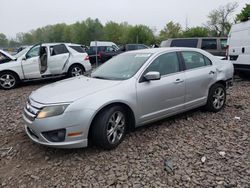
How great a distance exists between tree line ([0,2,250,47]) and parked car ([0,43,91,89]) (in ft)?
70.8

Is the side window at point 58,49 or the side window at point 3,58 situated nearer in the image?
the side window at point 3,58

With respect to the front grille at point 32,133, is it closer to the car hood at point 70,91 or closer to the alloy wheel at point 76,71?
the car hood at point 70,91

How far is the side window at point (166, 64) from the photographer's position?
418cm

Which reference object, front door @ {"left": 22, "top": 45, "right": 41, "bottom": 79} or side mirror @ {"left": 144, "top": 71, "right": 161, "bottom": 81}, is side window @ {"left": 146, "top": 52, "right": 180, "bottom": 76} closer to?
side mirror @ {"left": 144, "top": 71, "right": 161, "bottom": 81}

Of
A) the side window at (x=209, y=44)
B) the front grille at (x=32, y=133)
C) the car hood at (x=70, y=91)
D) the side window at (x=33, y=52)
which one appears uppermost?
the side window at (x=209, y=44)

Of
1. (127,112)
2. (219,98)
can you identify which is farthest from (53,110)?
(219,98)

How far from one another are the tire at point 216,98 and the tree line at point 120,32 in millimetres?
23542

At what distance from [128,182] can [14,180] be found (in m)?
1.43

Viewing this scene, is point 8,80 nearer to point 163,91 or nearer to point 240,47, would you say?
point 163,91

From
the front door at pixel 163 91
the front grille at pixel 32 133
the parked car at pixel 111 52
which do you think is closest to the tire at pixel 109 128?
the front door at pixel 163 91

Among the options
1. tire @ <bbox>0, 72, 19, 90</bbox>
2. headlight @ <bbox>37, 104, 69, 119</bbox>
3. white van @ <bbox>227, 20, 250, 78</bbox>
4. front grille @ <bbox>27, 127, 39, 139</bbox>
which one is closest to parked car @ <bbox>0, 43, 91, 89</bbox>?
tire @ <bbox>0, 72, 19, 90</bbox>

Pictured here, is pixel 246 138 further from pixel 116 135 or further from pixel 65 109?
pixel 65 109

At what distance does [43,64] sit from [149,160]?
7428mm

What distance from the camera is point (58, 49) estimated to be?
→ 9703mm
